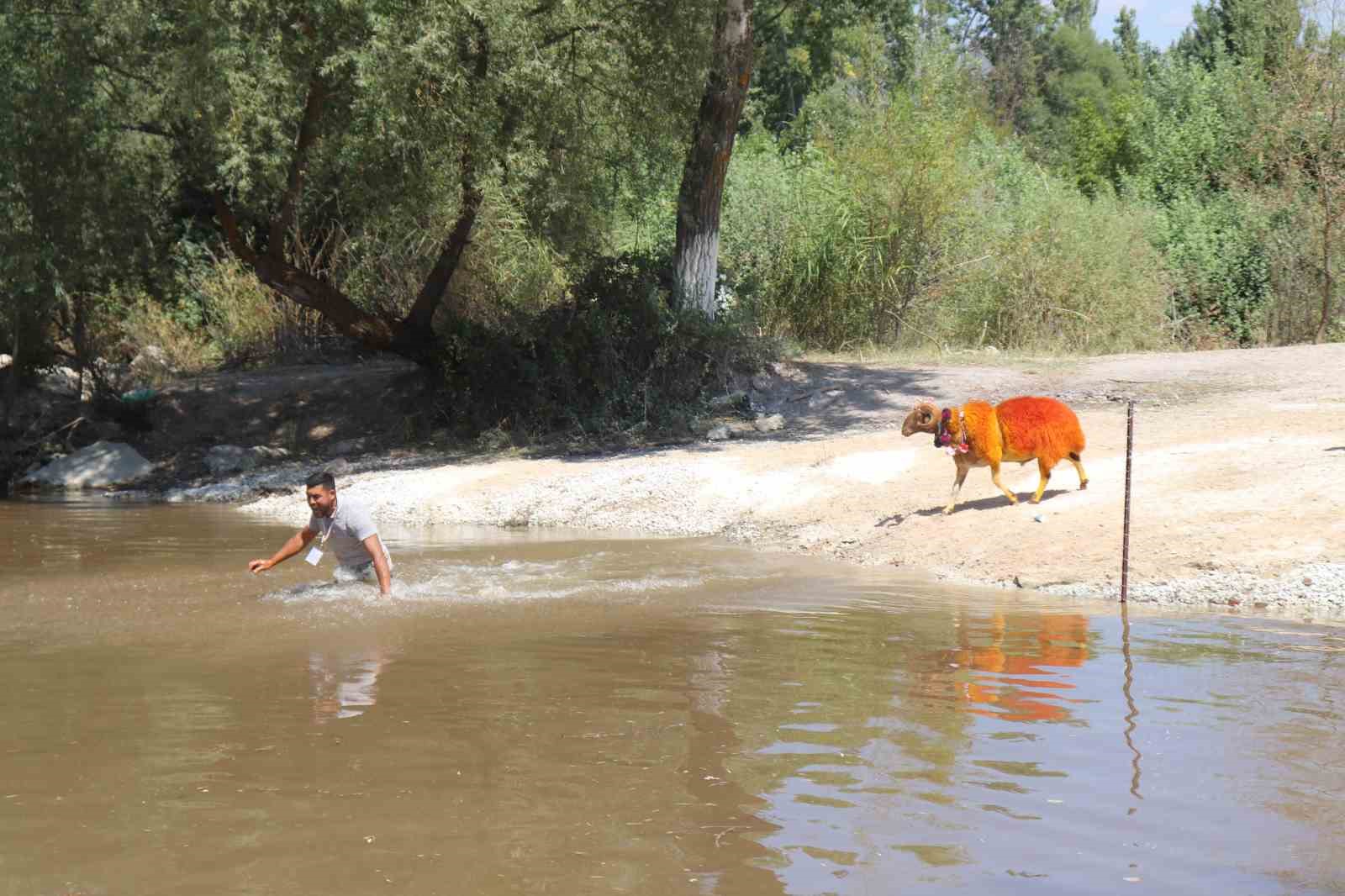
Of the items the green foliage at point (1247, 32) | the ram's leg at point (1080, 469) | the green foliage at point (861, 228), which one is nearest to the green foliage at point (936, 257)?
the green foliage at point (861, 228)

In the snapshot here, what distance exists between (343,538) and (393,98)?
8.29 m

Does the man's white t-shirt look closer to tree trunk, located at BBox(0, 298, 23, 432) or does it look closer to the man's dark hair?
the man's dark hair

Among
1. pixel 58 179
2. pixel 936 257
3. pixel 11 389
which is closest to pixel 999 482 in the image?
pixel 936 257

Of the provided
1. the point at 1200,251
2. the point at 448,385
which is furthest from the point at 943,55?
the point at 448,385

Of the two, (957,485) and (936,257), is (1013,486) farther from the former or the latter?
(936,257)

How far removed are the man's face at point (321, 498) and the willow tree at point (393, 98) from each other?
8.01 metres

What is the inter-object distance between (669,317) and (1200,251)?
33.9ft

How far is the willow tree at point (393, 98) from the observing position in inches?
659

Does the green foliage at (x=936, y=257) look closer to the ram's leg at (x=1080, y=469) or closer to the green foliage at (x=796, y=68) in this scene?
the ram's leg at (x=1080, y=469)

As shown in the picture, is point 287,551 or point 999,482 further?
point 999,482

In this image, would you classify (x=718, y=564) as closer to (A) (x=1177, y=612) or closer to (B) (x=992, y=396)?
(A) (x=1177, y=612)

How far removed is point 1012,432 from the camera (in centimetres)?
1215

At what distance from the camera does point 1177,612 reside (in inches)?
385

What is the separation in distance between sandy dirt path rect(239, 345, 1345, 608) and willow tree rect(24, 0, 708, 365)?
12.1ft
